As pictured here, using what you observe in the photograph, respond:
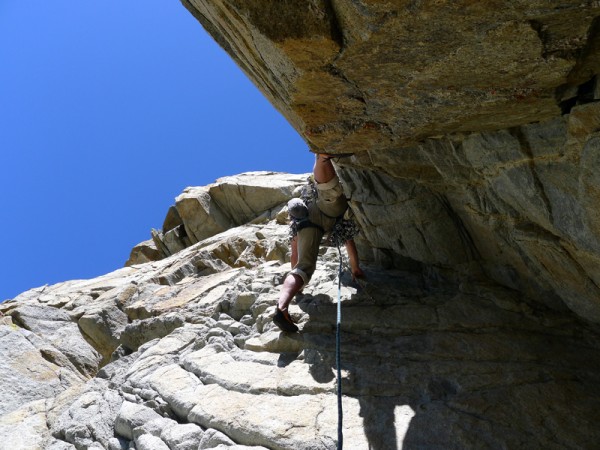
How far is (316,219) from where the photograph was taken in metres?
8.86

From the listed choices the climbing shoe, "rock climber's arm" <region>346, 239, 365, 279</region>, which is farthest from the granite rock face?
the climbing shoe

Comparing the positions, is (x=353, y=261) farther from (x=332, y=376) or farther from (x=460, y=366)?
(x=460, y=366)

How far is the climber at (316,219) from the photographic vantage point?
830cm

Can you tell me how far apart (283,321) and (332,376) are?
4.10 feet

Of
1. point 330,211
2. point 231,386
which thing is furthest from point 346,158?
point 231,386

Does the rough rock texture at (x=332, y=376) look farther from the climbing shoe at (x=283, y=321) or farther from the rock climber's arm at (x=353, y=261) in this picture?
the rock climber's arm at (x=353, y=261)

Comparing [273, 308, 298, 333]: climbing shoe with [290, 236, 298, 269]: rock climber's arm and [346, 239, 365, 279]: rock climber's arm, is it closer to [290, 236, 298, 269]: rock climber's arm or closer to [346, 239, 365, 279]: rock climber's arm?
[290, 236, 298, 269]: rock climber's arm

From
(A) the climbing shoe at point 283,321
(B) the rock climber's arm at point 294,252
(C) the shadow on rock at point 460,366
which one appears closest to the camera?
(C) the shadow on rock at point 460,366

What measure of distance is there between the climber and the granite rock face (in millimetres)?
539

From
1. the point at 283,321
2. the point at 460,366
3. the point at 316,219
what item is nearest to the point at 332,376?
the point at 283,321

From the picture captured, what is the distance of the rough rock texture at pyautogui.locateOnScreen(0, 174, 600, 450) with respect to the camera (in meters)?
5.87

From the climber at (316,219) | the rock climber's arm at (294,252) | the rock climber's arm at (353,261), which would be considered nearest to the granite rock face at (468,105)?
the climber at (316,219)

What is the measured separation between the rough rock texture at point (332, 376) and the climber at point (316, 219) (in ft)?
1.96

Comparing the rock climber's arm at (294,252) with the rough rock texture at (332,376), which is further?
the rock climber's arm at (294,252)
